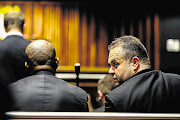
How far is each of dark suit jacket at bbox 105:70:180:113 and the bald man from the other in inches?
12.0

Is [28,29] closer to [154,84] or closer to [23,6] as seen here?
[23,6]

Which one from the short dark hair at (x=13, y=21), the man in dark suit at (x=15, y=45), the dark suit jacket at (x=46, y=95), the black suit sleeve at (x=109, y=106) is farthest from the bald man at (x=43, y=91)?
the short dark hair at (x=13, y=21)

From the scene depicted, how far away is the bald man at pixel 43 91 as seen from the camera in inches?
57.7

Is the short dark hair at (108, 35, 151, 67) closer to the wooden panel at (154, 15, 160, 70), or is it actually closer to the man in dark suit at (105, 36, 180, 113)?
the man in dark suit at (105, 36, 180, 113)

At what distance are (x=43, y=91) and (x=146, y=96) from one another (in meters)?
0.68

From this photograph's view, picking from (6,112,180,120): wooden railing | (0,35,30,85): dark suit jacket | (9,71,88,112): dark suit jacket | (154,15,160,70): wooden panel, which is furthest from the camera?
(154,15,160,70): wooden panel

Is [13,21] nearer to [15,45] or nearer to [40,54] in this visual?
[15,45]

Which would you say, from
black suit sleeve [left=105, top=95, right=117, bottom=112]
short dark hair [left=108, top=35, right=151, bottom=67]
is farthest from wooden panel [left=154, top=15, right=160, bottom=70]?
black suit sleeve [left=105, top=95, right=117, bottom=112]

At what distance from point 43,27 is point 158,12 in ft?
9.31

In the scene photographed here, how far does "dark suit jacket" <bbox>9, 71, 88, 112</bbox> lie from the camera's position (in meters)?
1.46

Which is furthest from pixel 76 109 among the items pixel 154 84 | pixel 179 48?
pixel 179 48

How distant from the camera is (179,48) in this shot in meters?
5.00

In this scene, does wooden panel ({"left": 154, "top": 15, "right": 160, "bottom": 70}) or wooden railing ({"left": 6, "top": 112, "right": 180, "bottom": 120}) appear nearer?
wooden railing ({"left": 6, "top": 112, "right": 180, "bottom": 120})

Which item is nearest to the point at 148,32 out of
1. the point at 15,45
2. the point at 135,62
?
the point at 15,45
